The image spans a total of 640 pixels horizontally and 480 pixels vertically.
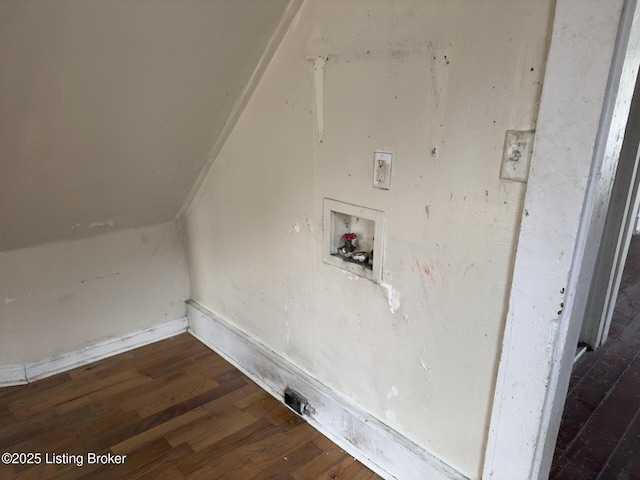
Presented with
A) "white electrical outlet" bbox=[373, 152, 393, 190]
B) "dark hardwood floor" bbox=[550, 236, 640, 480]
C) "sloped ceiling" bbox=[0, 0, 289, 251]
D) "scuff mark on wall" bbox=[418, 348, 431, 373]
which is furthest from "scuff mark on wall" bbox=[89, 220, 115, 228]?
"dark hardwood floor" bbox=[550, 236, 640, 480]

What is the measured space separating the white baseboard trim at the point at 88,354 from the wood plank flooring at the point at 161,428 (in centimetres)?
5

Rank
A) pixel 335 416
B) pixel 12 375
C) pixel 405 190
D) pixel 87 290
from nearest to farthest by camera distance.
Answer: pixel 405 190
pixel 335 416
pixel 12 375
pixel 87 290

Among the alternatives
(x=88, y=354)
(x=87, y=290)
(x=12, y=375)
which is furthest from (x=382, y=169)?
(x=12, y=375)

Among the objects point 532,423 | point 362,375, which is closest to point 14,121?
point 362,375

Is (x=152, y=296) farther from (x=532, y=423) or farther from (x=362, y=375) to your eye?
(x=532, y=423)

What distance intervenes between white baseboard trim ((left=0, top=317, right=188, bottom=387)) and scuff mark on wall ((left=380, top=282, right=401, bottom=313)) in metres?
1.56

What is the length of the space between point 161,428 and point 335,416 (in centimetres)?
73

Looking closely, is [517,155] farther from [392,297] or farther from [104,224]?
[104,224]

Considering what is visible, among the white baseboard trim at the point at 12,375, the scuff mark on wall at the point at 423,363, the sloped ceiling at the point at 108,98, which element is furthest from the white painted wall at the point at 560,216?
the white baseboard trim at the point at 12,375

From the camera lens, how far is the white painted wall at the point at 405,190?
1108mm

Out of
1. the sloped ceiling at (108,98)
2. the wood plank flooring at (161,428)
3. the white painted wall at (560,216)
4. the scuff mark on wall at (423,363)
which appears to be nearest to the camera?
the white painted wall at (560,216)

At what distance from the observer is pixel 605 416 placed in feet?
6.29

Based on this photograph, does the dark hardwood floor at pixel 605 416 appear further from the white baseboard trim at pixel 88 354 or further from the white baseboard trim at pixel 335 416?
the white baseboard trim at pixel 88 354

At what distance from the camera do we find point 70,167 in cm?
172
